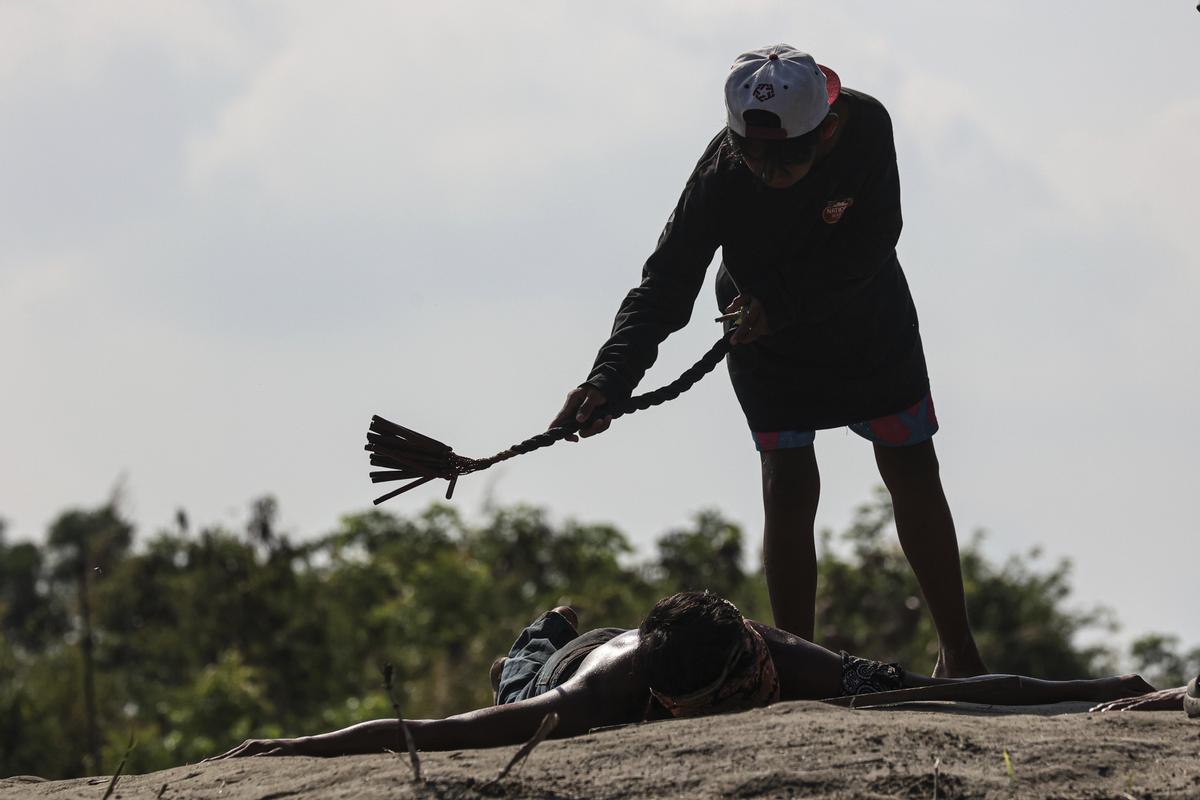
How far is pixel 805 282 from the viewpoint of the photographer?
418 cm

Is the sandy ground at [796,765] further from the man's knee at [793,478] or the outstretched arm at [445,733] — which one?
the man's knee at [793,478]

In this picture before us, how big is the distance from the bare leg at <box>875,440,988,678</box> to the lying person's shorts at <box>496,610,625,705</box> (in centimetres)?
96

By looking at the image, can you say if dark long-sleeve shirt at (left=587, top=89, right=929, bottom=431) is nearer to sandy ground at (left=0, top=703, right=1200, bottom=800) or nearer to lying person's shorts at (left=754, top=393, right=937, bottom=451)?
lying person's shorts at (left=754, top=393, right=937, bottom=451)

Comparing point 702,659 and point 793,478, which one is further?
point 793,478

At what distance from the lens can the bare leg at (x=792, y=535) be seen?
4.48 m

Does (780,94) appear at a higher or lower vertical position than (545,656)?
higher

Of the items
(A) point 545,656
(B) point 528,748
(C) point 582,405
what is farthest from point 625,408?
(B) point 528,748

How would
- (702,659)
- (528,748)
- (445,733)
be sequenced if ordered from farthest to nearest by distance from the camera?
(702,659), (445,733), (528,748)

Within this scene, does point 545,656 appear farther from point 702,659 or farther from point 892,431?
point 892,431

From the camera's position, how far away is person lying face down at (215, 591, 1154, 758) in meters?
3.42

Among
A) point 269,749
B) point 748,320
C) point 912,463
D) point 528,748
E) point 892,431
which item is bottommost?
point 528,748

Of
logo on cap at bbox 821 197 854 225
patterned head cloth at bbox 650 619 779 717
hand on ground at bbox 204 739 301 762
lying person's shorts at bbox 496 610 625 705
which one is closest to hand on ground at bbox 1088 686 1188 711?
patterned head cloth at bbox 650 619 779 717

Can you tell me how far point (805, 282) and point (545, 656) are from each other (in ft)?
4.46

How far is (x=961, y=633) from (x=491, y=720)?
5.67ft
